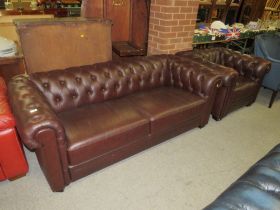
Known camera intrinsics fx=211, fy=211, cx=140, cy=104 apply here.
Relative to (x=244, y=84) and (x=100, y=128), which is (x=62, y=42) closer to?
(x=100, y=128)

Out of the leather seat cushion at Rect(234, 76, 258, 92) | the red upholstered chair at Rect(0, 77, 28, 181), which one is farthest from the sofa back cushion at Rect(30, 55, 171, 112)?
the leather seat cushion at Rect(234, 76, 258, 92)

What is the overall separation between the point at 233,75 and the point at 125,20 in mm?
1595

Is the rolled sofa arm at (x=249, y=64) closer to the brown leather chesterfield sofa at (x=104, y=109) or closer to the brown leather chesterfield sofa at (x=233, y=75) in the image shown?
the brown leather chesterfield sofa at (x=233, y=75)

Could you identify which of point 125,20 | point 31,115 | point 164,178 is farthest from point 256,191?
point 125,20

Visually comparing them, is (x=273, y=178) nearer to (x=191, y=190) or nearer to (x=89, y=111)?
(x=191, y=190)

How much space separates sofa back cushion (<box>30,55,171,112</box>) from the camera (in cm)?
194

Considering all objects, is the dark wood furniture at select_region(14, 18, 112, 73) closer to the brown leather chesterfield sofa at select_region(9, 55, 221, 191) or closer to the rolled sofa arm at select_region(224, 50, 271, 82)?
the brown leather chesterfield sofa at select_region(9, 55, 221, 191)

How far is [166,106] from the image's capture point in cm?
209

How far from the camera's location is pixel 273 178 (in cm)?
111

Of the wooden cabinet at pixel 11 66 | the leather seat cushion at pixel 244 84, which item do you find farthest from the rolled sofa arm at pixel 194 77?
the wooden cabinet at pixel 11 66

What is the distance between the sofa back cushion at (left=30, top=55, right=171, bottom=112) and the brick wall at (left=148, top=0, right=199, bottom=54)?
0.99 feet

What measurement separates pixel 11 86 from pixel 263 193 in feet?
6.23

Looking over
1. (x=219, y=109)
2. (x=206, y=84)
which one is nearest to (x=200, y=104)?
(x=206, y=84)

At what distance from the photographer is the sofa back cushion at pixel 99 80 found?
1.94 m
